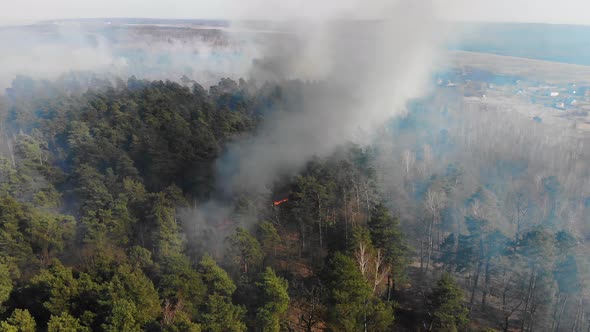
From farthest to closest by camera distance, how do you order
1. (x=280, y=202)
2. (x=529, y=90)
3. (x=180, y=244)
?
(x=529, y=90), (x=280, y=202), (x=180, y=244)

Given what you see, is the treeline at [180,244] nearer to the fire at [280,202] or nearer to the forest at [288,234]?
the forest at [288,234]

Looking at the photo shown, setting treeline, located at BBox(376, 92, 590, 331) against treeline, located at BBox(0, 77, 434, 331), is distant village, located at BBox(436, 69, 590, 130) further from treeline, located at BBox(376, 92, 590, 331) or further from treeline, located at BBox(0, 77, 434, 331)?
treeline, located at BBox(0, 77, 434, 331)

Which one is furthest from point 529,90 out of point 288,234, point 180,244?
point 180,244

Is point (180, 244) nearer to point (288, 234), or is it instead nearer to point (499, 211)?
point (288, 234)

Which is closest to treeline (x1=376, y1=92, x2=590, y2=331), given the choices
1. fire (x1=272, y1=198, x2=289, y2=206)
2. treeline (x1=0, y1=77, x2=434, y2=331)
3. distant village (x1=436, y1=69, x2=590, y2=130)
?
treeline (x1=0, y1=77, x2=434, y2=331)

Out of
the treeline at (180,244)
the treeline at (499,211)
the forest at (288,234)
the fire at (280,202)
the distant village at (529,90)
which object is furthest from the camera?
the distant village at (529,90)

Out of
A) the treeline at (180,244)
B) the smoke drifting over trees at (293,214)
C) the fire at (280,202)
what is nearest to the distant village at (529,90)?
the smoke drifting over trees at (293,214)

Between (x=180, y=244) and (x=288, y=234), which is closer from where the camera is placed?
(x=180, y=244)

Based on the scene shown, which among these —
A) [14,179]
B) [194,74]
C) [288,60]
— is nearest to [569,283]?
[14,179]

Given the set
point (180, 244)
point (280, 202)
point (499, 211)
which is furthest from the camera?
point (280, 202)
